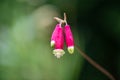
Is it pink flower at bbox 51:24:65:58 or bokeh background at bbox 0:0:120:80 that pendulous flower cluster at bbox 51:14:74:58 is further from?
bokeh background at bbox 0:0:120:80

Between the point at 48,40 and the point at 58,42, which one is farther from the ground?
the point at 58,42

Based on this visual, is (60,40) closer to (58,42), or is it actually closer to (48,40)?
(58,42)

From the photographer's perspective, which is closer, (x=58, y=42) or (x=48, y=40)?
(x=58, y=42)

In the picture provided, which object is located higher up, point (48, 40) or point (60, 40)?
point (60, 40)

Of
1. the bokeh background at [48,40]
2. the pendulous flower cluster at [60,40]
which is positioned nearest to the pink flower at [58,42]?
the pendulous flower cluster at [60,40]

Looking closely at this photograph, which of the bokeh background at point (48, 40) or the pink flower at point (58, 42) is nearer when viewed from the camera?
the pink flower at point (58, 42)

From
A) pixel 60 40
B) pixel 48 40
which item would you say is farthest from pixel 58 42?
pixel 48 40

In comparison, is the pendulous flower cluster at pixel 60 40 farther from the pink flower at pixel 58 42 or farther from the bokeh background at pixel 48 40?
the bokeh background at pixel 48 40

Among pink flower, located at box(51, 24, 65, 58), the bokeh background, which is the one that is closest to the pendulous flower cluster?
pink flower, located at box(51, 24, 65, 58)

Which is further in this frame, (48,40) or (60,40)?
(48,40)
